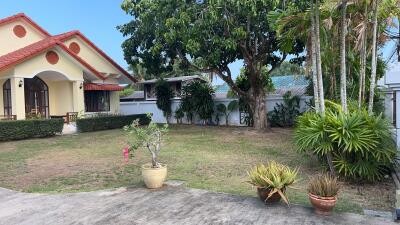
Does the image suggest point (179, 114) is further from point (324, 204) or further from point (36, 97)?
point (324, 204)

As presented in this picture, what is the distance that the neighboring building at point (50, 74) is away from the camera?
62.2 ft

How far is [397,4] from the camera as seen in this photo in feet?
30.1

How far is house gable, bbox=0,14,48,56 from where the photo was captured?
21.2 metres

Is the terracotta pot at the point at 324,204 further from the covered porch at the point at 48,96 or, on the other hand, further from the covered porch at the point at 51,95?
the covered porch at the point at 51,95

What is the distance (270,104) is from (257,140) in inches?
268

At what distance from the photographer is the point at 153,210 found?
6301 millimetres

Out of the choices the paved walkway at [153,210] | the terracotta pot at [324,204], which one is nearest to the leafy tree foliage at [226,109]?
the paved walkway at [153,210]

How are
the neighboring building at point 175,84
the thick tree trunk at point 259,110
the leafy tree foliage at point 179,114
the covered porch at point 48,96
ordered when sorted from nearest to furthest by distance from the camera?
the thick tree trunk at point 259,110 < the covered porch at point 48,96 < the leafy tree foliage at point 179,114 < the neighboring building at point 175,84

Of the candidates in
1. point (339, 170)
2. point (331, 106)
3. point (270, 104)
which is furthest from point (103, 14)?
point (339, 170)

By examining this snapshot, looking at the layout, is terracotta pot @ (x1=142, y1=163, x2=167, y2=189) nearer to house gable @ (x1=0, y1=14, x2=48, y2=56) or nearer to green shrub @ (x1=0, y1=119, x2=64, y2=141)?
green shrub @ (x1=0, y1=119, x2=64, y2=141)

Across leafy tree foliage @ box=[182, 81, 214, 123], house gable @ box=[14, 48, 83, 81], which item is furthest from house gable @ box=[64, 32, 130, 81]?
leafy tree foliage @ box=[182, 81, 214, 123]

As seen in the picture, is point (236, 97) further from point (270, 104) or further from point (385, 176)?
point (385, 176)

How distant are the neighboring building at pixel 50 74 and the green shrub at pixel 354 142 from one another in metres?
15.6

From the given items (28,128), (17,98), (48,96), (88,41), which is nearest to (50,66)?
(17,98)
